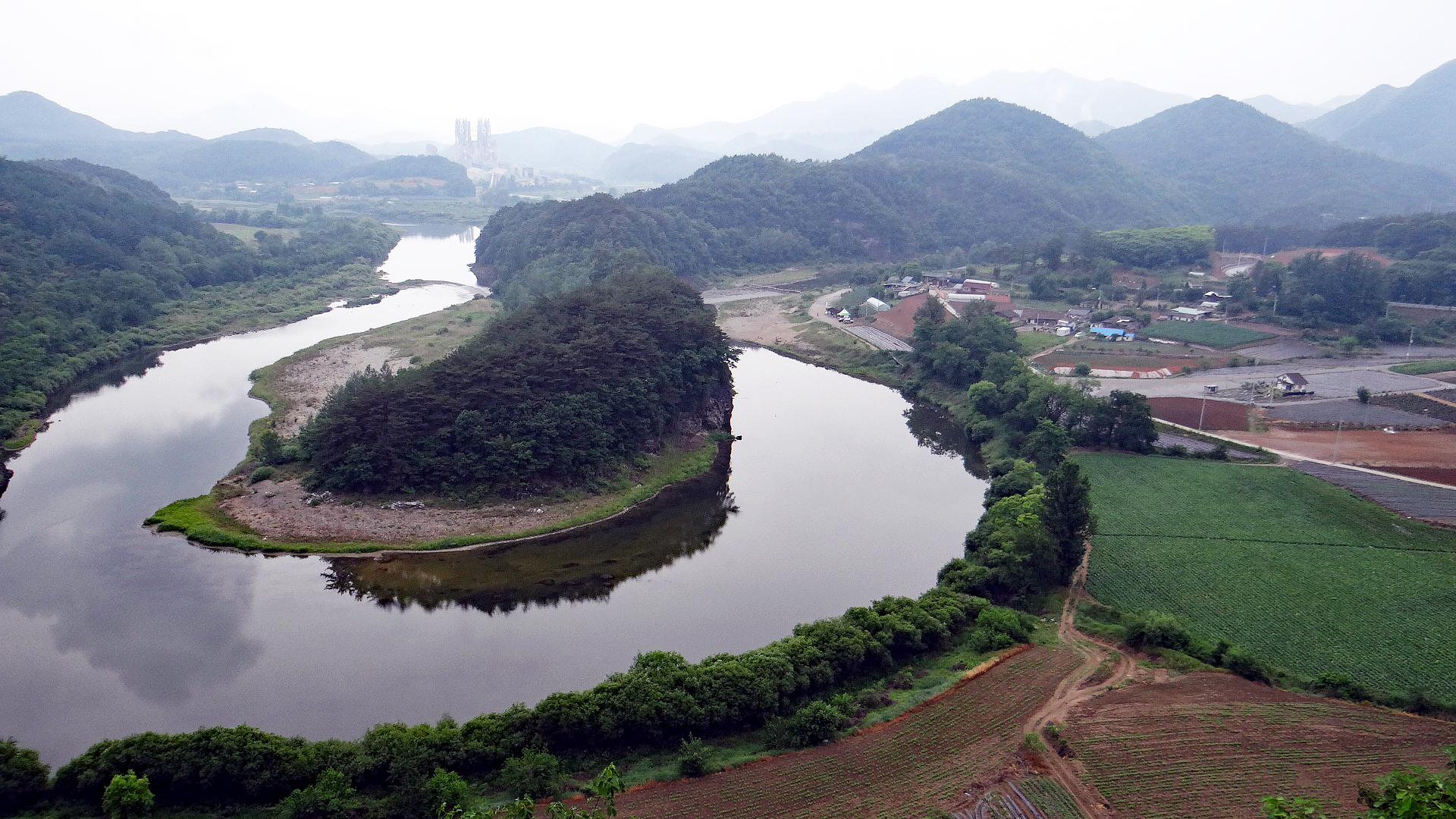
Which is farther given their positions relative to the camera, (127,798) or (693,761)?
(693,761)

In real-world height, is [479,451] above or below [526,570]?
above

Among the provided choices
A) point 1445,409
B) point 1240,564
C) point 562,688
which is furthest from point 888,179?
point 562,688

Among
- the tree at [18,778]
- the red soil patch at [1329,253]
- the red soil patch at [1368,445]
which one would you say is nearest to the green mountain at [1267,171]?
the red soil patch at [1329,253]

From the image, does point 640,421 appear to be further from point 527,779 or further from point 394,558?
point 527,779

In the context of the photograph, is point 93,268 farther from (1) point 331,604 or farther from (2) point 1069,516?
(2) point 1069,516

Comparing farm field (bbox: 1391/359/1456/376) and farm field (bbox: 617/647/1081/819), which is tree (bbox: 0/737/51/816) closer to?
farm field (bbox: 617/647/1081/819)

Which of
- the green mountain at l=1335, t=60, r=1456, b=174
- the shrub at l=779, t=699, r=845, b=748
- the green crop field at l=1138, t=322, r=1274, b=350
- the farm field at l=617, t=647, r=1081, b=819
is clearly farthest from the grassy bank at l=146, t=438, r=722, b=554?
the green mountain at l=1335, t=60, r=1456, b=174

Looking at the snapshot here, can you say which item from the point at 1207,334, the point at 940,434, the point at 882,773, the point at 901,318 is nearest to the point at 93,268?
the point at 901,318
